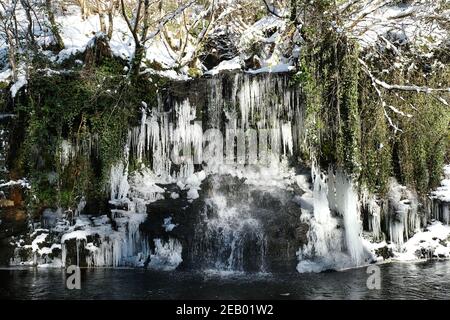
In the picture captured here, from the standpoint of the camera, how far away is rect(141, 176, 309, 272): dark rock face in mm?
9234

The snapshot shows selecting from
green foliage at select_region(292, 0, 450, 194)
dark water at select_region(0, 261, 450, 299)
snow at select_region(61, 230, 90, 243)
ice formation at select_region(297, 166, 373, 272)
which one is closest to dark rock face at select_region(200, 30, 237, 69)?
green foliage at select_region(292, 0, 450, 194)

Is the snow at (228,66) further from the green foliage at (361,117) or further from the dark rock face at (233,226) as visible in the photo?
the dark rock face at (233,226)

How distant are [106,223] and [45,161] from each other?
2.22 meters

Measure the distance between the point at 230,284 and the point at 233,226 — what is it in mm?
2061

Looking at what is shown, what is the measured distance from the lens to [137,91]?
11.4 m

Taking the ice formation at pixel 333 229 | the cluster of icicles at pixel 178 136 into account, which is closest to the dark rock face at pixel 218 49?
the cluster of icicles at pixel 178 136

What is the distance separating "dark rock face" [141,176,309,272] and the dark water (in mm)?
554

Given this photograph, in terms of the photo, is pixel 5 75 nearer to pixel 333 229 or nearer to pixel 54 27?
pixel 54 27

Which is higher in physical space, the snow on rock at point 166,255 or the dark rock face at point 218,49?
the dark rock face at point 218,49

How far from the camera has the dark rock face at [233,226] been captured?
9.23 m

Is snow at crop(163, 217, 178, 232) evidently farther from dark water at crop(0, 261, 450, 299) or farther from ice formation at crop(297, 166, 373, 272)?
ice formation at crop(297, 166, 373, 272)

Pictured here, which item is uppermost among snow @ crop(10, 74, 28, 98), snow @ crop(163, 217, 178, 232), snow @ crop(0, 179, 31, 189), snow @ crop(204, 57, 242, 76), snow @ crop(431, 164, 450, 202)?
snow @ crop(204, 57, 242, 76)

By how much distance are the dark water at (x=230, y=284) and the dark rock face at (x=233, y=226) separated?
1.82 ft
